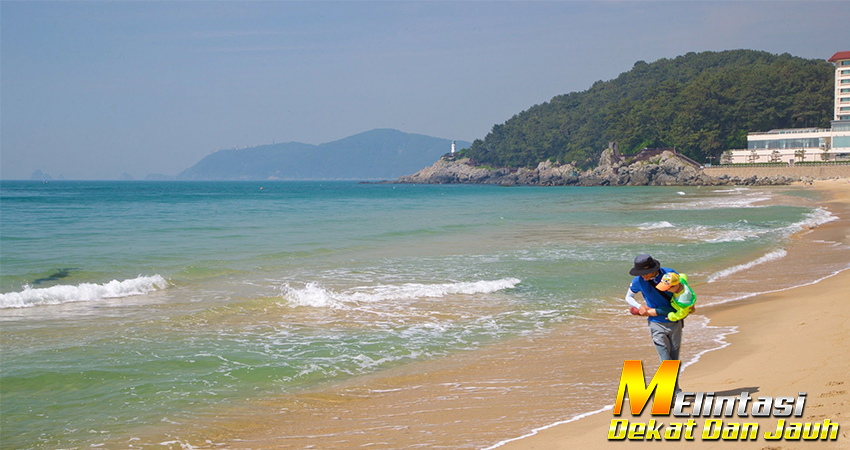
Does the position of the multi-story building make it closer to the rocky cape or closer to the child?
the rocky cape

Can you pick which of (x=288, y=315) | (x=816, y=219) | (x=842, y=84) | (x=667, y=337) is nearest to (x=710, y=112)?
(x=842, y=84)

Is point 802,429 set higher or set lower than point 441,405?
higher

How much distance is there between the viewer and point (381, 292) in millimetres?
12438

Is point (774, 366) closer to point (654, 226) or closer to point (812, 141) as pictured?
point (654, 226)

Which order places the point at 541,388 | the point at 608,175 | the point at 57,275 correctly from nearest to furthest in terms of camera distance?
the point at 541,388 → the point at 57,275 → the point at 608,175

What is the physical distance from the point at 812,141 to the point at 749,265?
278 feet

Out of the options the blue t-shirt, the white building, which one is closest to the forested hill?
Result: the white building

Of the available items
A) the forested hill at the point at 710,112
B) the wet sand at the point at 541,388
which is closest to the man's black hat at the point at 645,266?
the wet sand at the point at 541,388

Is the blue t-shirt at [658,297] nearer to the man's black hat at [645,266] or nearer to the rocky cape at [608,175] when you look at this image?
the man's black hat at [645,266]

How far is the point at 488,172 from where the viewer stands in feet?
495

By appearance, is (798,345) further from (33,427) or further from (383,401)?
(33,427)

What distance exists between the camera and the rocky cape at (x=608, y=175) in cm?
8731

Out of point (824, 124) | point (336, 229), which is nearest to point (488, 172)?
point (824, 124)

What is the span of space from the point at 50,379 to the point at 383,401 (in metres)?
4.04
